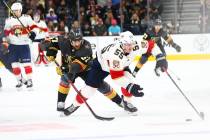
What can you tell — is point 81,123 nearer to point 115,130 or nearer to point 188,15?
point 115,130

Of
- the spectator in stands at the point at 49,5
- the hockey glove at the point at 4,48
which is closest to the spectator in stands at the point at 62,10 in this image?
the spectator in stands at the point at 49,5

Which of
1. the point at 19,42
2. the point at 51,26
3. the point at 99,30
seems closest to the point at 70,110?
the point at 19,42

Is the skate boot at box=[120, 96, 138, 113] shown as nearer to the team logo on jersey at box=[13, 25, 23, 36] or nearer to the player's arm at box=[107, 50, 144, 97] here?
the player's arm at box=[107, 50, 144, 97]

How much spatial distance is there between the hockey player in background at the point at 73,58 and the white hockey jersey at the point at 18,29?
2.13 metres

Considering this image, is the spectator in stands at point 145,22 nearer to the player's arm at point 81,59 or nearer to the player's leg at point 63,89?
the player's leg at point 63,89

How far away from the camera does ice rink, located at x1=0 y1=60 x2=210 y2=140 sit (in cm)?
438

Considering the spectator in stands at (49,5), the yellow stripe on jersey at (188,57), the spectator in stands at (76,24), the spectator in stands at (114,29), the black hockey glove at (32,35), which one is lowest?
the yellow stripe on jersey at (188,57)

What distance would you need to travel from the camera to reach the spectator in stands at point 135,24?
11688 mm

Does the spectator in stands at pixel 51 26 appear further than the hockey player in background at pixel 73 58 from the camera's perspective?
Yes

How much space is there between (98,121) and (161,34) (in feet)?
11.9

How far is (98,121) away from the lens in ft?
16.4

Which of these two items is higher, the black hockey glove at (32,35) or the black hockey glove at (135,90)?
the black hockey glove at (32,35)

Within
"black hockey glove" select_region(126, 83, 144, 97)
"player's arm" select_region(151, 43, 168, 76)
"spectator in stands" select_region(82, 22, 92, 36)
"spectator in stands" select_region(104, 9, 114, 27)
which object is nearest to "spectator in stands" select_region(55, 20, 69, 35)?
"spectator in stands" select_region(82, 22, 92, 36)

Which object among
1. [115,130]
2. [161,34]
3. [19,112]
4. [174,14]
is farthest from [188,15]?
[115,130]
